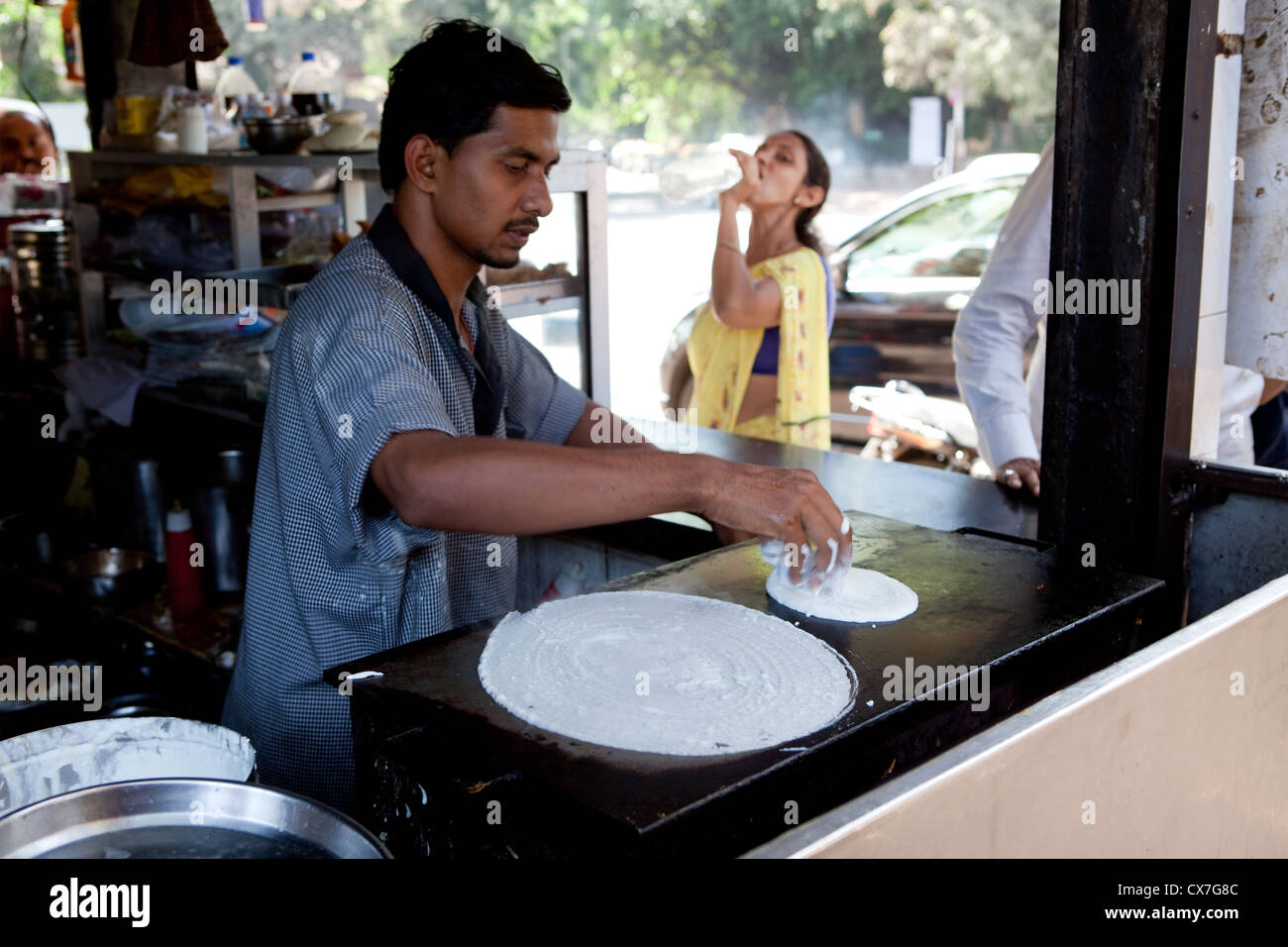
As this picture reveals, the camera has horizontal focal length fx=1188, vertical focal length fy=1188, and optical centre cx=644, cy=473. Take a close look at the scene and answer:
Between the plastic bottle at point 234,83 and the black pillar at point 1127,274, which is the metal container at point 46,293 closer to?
the plastic bottle at point 234,83

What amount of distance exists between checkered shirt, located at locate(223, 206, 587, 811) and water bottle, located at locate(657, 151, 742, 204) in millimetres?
2181

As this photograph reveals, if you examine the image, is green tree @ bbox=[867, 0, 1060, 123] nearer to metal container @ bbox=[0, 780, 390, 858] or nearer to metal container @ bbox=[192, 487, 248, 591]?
metal container @ bbox=[192, 487, 248, 591]

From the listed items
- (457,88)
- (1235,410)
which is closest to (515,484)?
(457,88)

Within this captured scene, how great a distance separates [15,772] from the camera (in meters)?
1.29

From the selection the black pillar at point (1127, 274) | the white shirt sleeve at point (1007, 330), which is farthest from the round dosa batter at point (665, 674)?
the white shirt sleeve at point (1007, 330)

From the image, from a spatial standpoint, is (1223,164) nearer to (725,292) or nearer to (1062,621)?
(1062,621)

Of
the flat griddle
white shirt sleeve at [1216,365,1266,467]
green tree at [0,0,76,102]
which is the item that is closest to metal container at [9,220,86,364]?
the flat griddle

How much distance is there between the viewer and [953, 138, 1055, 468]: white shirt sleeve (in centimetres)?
274

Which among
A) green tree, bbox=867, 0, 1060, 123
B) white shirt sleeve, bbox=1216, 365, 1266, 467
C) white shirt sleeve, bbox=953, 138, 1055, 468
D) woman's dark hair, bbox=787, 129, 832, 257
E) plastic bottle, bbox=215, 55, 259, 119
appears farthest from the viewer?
green tree, bbox=867, 0, 1060, 123

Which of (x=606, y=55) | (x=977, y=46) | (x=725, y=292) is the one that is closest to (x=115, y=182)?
(x=725, y=292)

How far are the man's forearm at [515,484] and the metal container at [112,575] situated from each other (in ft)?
6.62

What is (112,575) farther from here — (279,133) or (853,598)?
(853,598)

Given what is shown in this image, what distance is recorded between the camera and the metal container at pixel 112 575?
3207 mm

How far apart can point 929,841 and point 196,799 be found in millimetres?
671
